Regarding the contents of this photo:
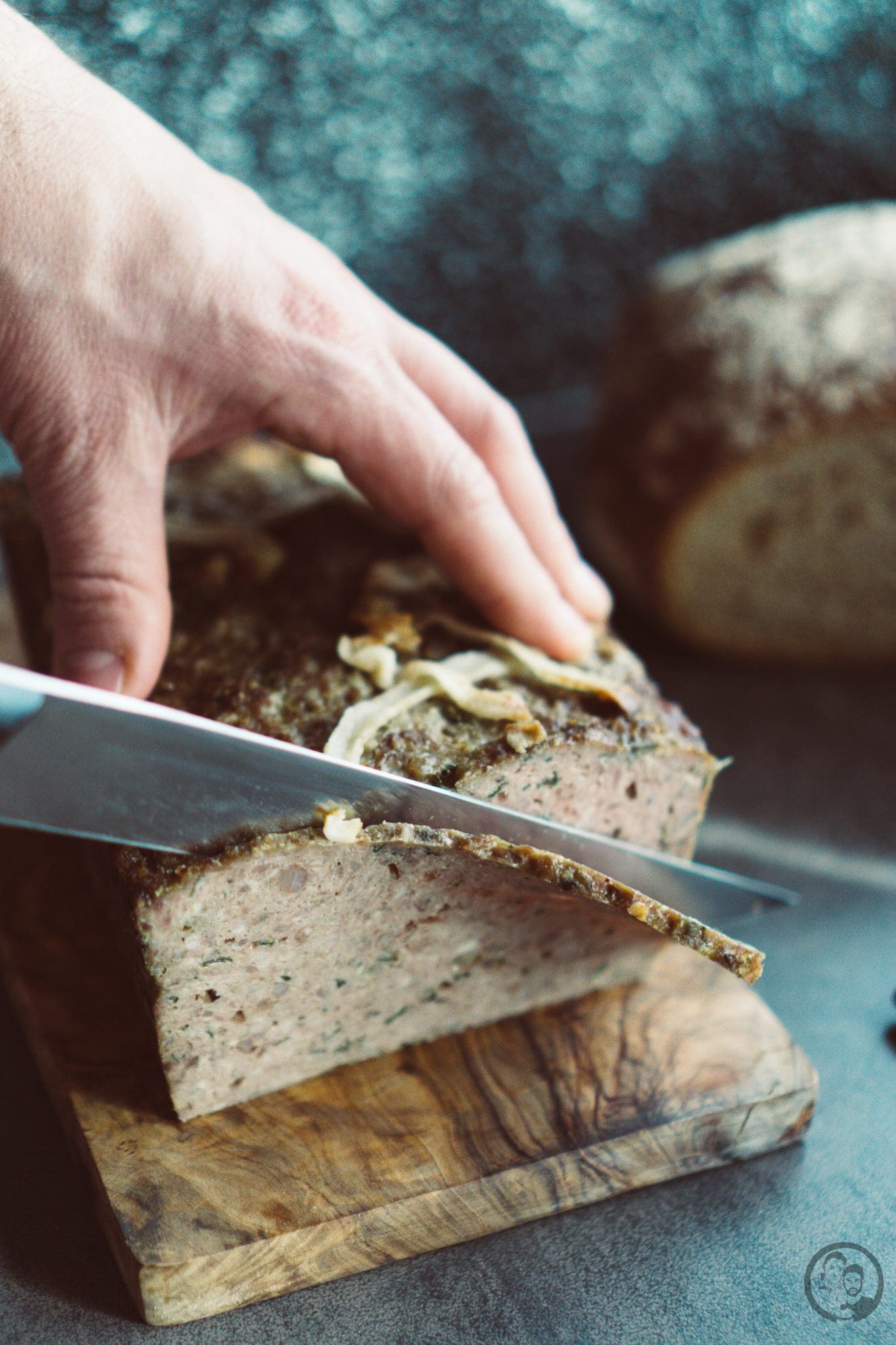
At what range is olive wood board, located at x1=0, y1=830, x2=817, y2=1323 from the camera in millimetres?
1646

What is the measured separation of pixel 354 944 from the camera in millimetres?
1790

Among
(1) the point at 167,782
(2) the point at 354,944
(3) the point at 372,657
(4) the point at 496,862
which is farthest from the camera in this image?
(3) the point at 372,657

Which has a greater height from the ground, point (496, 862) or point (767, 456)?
point (767, 456)

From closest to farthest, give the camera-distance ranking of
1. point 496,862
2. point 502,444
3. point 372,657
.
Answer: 1. point 496,862
2. point 372,657
3. point 502,444

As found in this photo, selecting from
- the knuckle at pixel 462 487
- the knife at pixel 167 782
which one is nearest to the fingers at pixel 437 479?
the knuckle at pixel 462 487

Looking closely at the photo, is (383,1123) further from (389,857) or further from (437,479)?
(437,479)

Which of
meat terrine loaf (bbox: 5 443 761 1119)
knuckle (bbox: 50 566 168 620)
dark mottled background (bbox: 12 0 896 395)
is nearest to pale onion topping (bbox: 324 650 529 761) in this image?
meat terrine loaf (bbox: 5 443 761 1119)

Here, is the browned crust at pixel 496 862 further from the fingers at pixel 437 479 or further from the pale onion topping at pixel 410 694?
the fingers at pixel 437 479

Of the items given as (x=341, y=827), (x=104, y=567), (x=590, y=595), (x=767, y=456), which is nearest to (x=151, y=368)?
(x=104, y=567)

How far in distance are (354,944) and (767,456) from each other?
1875 millimetres

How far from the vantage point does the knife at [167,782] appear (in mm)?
1448

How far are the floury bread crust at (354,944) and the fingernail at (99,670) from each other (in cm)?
32

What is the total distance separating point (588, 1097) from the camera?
1879 millimetres

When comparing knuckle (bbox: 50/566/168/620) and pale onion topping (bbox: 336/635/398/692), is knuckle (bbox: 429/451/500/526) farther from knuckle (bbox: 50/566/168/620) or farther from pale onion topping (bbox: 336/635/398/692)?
knuckle (bbox: 50/566/168/620)
